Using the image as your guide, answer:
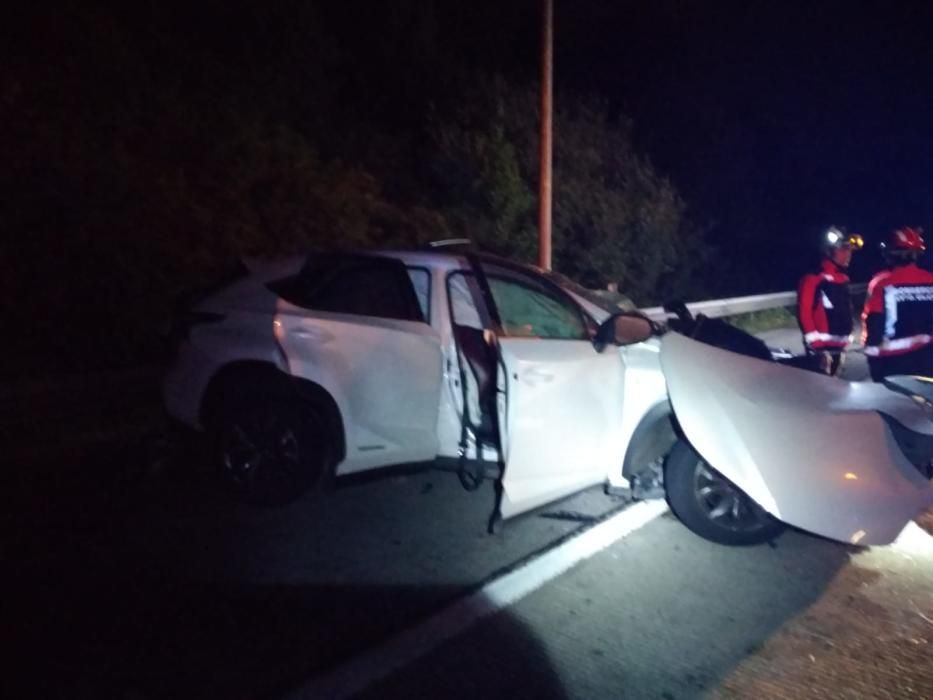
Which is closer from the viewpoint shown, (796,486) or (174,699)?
(174,699)

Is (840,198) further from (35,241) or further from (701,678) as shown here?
(701,678)

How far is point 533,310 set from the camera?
585cm

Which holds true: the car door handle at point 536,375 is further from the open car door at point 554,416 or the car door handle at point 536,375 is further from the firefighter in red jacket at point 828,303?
A: the firefighter in red jacket at point 828,303

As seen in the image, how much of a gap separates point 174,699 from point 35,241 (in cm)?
902

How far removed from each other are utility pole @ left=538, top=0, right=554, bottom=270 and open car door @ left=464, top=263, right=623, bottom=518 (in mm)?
6379

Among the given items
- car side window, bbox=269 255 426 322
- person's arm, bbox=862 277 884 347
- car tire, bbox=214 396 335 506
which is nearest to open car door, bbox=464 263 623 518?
car side window, bbox=269 255 426 322

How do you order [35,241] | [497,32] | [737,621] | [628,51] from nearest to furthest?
1. [737,621]
2. [35,241]
3. [497,32]
4. [628,51]

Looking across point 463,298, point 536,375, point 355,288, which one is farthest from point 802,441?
point 355,288

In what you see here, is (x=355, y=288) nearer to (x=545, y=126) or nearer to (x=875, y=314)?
Result: (x=875, y=314)

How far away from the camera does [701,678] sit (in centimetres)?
389

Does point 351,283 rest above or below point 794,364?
above

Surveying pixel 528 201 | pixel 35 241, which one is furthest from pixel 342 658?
pixel 528 201

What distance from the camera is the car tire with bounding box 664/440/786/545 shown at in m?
5.27

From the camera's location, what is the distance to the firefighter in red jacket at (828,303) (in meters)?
7.37
